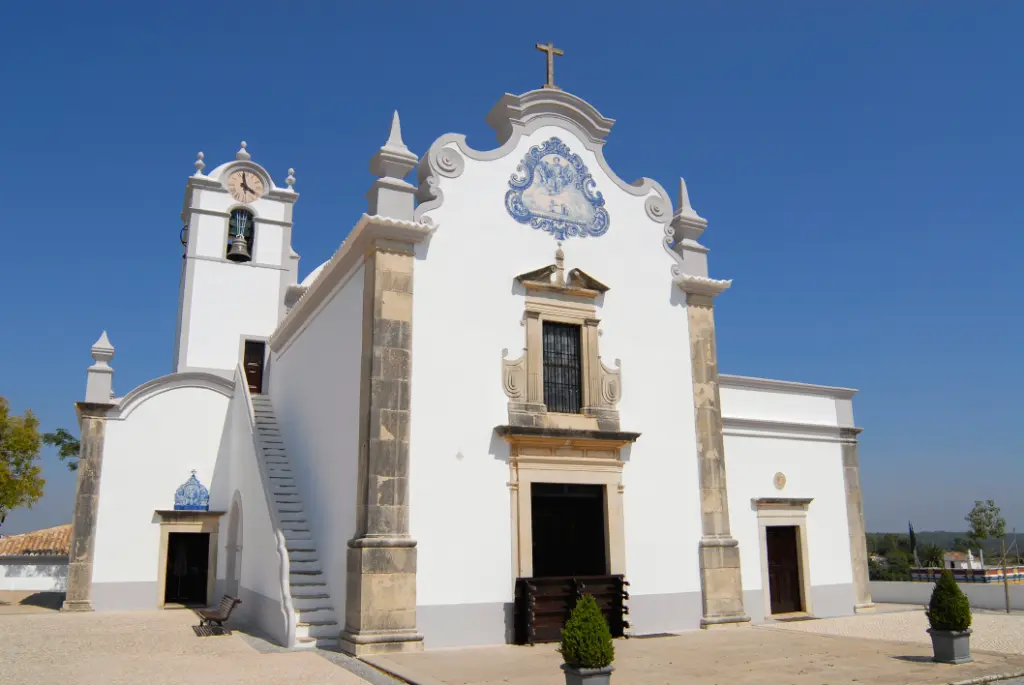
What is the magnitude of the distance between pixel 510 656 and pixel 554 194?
24.6ft

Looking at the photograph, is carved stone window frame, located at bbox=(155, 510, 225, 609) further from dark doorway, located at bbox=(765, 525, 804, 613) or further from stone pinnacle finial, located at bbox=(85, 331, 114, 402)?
dark doorway, located at bbox=(765, 525, 804, 613)

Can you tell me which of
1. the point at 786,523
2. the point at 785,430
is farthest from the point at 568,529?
the point at 785,430

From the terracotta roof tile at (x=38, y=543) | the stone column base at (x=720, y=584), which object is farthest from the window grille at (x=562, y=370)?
the terracotta roof tile at (x=38, y=543)

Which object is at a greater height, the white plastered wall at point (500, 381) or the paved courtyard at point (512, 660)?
the white plastered wall at point (500, 381)

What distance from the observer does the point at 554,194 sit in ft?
46.0

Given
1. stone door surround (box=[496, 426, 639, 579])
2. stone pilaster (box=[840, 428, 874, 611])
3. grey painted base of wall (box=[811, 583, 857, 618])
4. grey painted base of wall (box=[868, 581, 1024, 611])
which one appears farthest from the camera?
grey painted base of wall (box=[868, 581, 1024, 611])

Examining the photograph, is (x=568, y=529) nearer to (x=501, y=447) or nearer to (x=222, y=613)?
(x=501, y=447)

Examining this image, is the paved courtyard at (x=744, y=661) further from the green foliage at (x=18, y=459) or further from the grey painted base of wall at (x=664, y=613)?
the green foliage at (x=18, y=459)

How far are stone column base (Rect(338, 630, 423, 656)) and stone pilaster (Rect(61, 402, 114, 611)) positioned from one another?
922 centimetres

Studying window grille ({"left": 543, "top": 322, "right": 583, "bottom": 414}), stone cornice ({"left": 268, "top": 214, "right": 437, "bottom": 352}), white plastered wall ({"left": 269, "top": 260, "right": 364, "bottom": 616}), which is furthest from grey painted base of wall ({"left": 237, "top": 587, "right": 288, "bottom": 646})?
stone cornice ({"left": 268, "top": 214, "right": 437, "bottom": 352})

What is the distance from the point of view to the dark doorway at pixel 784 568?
1608 cm

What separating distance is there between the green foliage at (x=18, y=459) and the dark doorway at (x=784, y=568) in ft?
55.7

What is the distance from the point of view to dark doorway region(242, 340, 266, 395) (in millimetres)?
21578

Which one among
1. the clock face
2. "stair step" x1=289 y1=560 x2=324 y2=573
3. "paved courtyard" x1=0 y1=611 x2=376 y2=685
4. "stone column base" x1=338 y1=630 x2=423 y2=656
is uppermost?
the clock face
